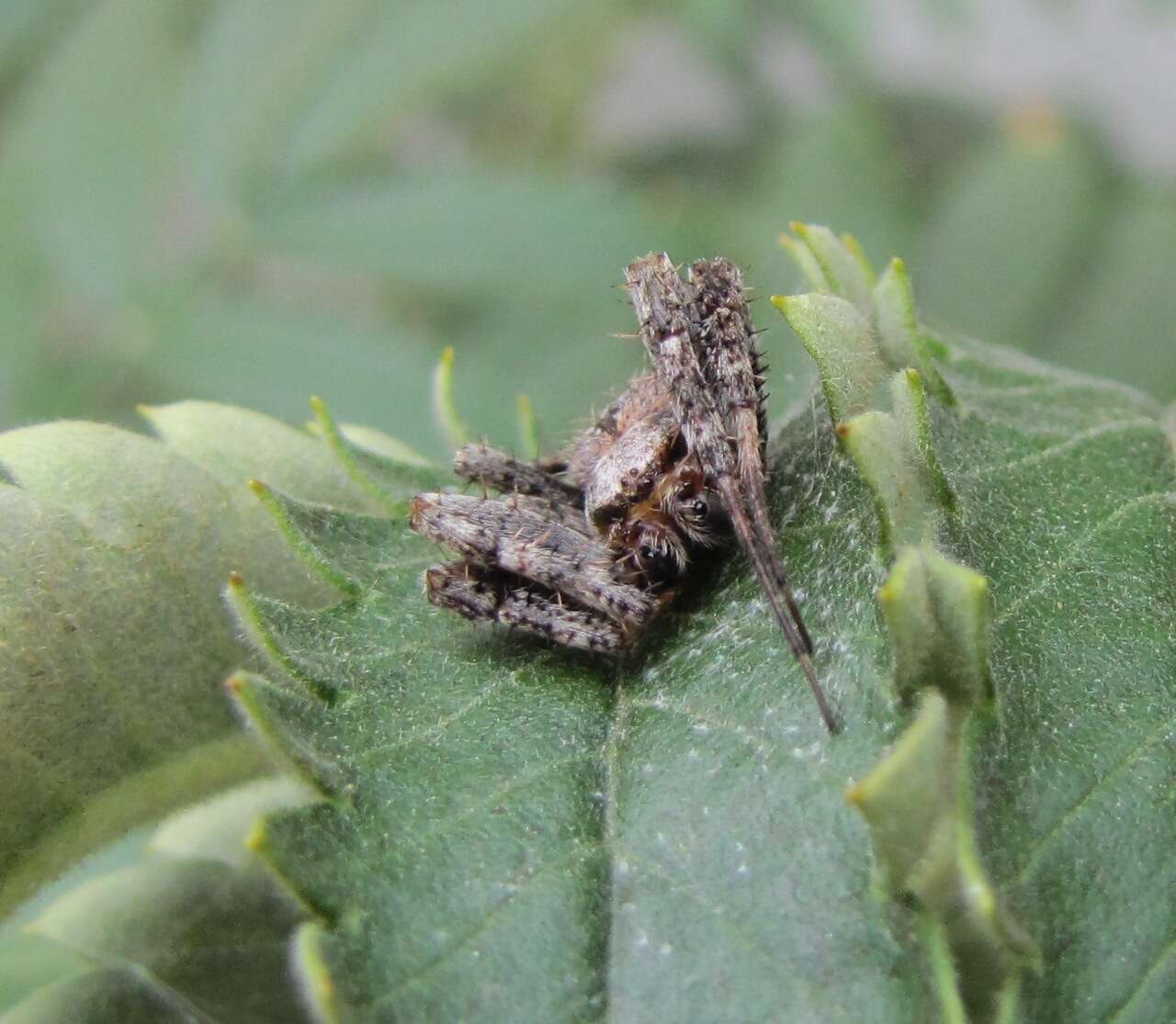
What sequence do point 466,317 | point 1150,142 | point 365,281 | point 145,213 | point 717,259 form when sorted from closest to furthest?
point 717,259 → point 145,213 → point 466,317 → point 365,281 → point 1150,142

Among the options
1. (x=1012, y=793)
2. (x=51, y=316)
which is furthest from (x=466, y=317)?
(x=1012, y=793)

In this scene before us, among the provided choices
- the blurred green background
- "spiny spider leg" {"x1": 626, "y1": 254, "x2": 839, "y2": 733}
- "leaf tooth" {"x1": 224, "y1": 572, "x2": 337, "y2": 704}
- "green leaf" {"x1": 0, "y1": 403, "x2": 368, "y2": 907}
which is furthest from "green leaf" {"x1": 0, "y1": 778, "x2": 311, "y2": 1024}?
the blurred green background

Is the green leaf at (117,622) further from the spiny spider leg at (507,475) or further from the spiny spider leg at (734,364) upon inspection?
the spiny spider leg at (734,364)

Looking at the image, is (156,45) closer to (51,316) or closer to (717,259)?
(51,316)

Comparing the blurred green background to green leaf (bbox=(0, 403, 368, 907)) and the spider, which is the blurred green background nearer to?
the spider

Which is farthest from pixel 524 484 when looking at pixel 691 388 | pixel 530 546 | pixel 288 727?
pixel 288 727

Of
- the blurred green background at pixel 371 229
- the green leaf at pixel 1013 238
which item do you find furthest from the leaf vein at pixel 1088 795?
the green leaf at pixel 1013 238

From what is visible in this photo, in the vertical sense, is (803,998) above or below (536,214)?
below
